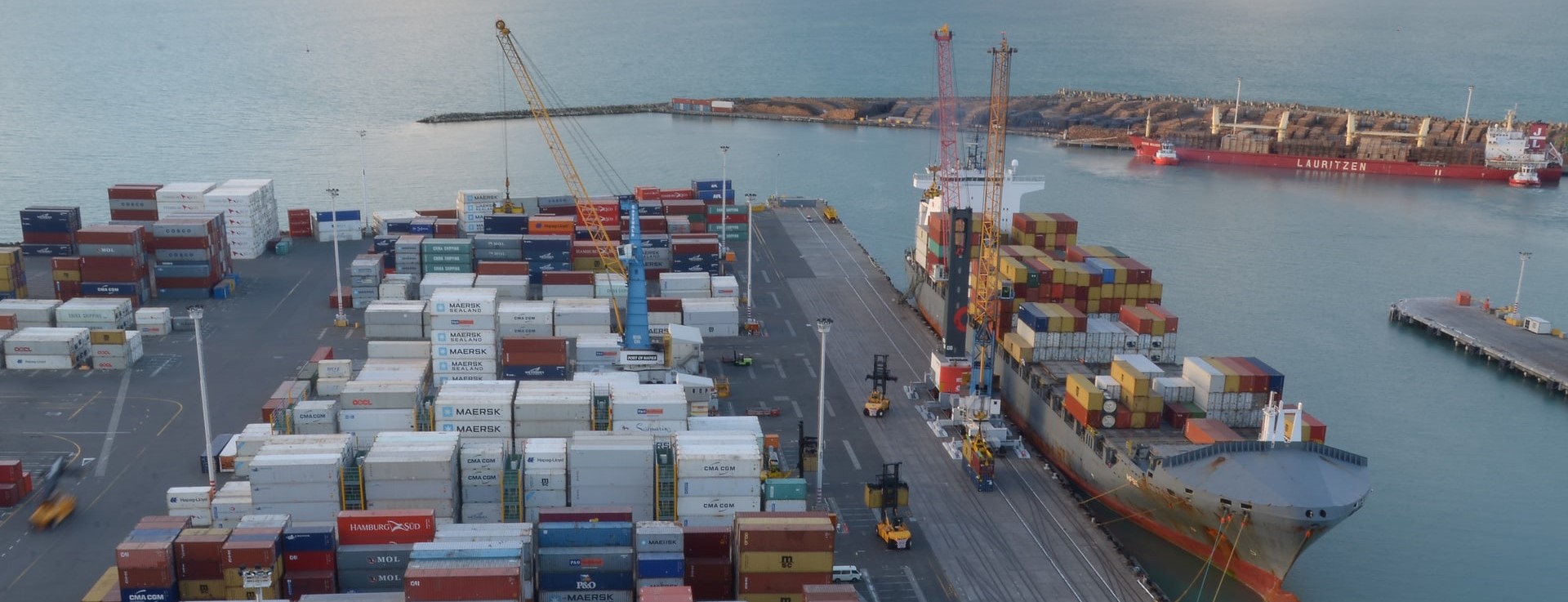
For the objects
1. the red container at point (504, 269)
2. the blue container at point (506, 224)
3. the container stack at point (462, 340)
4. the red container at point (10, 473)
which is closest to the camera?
the red container at point (10, 473)

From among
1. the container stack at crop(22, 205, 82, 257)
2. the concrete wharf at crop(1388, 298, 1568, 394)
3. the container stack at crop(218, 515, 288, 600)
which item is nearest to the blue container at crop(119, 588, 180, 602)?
the container stack at crop(218, 515, 288, 600)

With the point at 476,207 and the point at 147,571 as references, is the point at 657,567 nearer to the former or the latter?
the point at 147,571

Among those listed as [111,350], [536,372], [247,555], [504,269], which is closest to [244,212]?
[504,269]

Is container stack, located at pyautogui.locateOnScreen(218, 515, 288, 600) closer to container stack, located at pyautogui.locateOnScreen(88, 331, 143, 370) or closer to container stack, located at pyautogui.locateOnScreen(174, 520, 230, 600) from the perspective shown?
container stack, located at pyautogui.locateOnScreen(174, 520, 230, 600)

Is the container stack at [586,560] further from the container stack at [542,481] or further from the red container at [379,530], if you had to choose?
the container stack at [542,481]

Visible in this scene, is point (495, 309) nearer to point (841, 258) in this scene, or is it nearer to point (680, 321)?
point (680, 321)

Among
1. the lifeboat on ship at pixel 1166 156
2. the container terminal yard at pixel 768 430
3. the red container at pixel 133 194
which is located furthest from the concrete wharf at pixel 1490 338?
the red container at pixel 133 194
